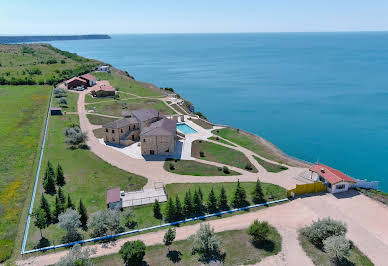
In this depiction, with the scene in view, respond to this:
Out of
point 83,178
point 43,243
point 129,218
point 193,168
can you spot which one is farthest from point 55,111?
point 43,243

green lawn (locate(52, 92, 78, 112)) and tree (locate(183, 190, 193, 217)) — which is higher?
green lawn (locate(52, 92, 78, 112))

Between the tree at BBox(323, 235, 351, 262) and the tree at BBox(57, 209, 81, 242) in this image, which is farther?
the tree at BBox(57, 209, 81, 242)

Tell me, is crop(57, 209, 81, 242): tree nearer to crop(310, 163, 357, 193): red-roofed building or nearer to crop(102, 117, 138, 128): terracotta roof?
crop(102, 117, 138, 128): terracotta roof

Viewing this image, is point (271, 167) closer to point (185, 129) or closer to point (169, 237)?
point (185, 129)

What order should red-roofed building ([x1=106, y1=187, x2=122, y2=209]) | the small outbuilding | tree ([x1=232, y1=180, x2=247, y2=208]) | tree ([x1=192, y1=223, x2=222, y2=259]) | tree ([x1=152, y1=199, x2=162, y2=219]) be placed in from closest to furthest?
tree ([x1=192, y1=223, x2=222, y2=259]) → tree ([x1=152, y1=199, x2=162, y2=219]) → red-roofed building ([x1=106, y1=187, x2=122, y2=209]) → tree ([x1=232, y1=180, x2=247, y2=208]) → the small outbuilding

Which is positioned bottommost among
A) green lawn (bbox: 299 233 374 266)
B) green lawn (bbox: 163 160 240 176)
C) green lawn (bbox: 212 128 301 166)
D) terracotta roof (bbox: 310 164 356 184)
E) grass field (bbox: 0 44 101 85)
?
green lawn (bbox: 299 233 374 266)

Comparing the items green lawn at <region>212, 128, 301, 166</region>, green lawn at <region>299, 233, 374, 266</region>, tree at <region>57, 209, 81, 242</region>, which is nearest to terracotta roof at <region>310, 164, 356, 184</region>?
green lawn at <region>212, 128, 301, 166</region>

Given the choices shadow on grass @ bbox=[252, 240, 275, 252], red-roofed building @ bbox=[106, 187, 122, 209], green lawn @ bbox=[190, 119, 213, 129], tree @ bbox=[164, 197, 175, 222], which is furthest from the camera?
green lawn @ bbox=[190, 119, 213, 129]
